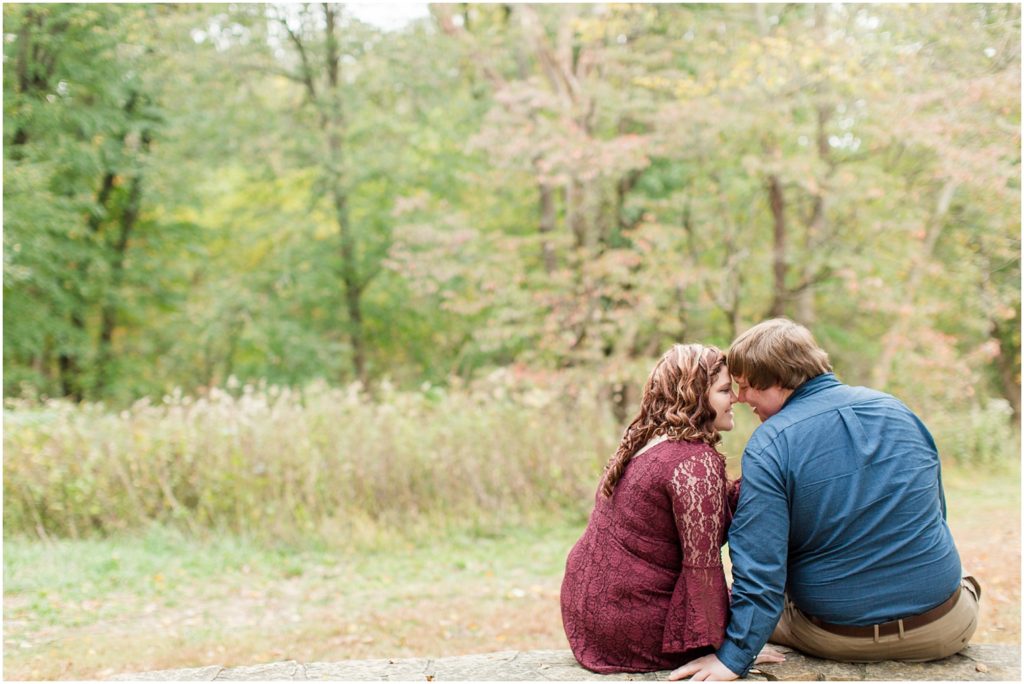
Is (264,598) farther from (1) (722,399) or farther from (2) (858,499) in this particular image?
(2) (858,499)

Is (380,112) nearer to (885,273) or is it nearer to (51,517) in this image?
(885,273)

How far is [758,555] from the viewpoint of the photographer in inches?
107

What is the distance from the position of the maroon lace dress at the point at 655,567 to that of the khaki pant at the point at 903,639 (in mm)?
375

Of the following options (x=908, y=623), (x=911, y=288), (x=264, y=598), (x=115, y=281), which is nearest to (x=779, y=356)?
(x=908, y=623)

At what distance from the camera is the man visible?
2719mm

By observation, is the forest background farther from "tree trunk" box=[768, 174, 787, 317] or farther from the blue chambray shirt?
the blue chambray shirt

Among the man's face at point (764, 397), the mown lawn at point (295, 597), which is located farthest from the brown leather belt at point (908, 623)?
the mown lawn at point (295, 597)

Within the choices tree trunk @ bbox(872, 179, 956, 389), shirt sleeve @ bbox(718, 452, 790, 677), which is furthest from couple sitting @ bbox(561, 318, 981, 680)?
tree trunk @ bbox(872, 179, 956, 389)

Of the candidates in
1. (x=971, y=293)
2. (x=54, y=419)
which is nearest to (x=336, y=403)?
(x=54, y=419)

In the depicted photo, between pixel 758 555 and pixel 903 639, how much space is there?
66 cm

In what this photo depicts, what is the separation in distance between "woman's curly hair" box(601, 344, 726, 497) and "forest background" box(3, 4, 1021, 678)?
9.20 ft

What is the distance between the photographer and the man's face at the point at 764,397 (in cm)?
291

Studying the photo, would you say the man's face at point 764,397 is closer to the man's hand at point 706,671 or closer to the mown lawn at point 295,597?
the man's hand at point 706,671

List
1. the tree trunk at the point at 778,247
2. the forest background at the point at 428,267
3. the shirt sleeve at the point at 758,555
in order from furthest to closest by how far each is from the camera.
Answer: the tree trunk at the point at 778,247 < the forest background at the point at 428,267 < the shirt sleeve at the point at 758,555
